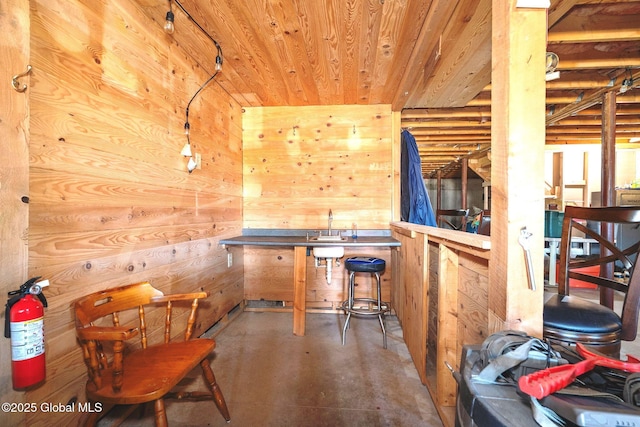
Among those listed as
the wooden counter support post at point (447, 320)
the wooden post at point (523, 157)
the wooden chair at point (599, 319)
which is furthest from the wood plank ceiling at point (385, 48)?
the wooden counter support post at point (447, 320)

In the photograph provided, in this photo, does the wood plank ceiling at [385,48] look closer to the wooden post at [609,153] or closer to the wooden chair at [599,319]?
the wooden post at [609,153]

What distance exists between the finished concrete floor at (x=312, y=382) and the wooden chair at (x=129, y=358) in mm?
245

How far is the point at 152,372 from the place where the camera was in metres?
1.14

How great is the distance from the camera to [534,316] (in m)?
0.89

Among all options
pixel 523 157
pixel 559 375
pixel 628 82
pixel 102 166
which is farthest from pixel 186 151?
pixel 628 82

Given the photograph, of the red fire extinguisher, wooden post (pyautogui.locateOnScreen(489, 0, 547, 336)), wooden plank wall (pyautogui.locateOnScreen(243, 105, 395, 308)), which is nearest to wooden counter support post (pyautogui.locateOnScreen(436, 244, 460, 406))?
wooden post (pyautogui.locateOnScreen(489, 0, 547, 336))

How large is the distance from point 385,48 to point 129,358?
2642 millimetres

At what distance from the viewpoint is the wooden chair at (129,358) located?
3.26 ft

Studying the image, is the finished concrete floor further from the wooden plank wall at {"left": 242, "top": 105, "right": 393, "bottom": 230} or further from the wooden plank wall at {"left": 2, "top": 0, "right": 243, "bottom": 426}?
the wooden plank wall at {"left": 242, "top": 105, "right": 393, "bottom": 230}

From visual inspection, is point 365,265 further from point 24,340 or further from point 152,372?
point 24,340

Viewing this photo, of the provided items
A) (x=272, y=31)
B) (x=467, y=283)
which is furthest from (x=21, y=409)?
(x=272, y=31)

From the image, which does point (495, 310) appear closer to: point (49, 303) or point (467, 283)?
point (467, 283)

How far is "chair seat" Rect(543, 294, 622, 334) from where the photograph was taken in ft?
3.22

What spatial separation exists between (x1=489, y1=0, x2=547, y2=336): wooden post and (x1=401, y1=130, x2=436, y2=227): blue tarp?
183cm
